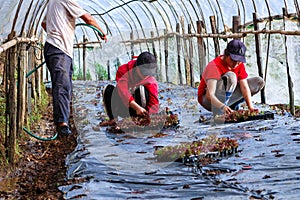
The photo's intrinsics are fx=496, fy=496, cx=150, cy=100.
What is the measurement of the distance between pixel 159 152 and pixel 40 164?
55.7 inches

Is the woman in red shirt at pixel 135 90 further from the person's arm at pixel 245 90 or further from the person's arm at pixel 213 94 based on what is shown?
the person's arm at pixel 245 90

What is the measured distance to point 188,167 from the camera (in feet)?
14.0

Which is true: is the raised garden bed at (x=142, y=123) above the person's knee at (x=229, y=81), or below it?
below

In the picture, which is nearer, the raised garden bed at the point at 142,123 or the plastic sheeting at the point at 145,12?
the raised garden bed at the point at 142,123

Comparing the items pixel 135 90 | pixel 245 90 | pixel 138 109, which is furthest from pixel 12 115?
pixel 245 90

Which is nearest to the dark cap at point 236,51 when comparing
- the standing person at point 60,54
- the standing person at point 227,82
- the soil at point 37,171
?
the standing person at point 227,82

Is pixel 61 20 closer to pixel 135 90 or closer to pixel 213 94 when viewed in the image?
pixel 135 90

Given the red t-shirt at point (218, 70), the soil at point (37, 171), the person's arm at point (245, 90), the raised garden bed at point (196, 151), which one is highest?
the red t-shirt at point (218, 70)

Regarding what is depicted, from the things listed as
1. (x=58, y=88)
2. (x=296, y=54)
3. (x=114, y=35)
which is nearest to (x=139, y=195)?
(x=58, y=88)

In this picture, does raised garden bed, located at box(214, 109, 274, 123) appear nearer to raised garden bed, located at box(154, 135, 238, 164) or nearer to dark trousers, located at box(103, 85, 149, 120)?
dark trousers, located at box(103, 85, 149, 120)

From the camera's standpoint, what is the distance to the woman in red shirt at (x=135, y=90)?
610 centimetres

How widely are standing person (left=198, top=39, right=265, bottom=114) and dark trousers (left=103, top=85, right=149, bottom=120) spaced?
865mm

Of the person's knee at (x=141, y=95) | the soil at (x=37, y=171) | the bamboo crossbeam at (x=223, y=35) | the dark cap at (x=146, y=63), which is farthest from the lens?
the bamboo crossbeam at (x=223, y=35)

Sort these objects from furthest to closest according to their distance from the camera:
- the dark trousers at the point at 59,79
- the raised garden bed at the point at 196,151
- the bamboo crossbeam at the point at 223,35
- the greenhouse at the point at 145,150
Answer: the bamboo crossbeam at the point at 223,35 → the dark trousers at the point at 59,79 → the raised garden bed at the point at 196,151 → the greenhouse at the point at 145,150
